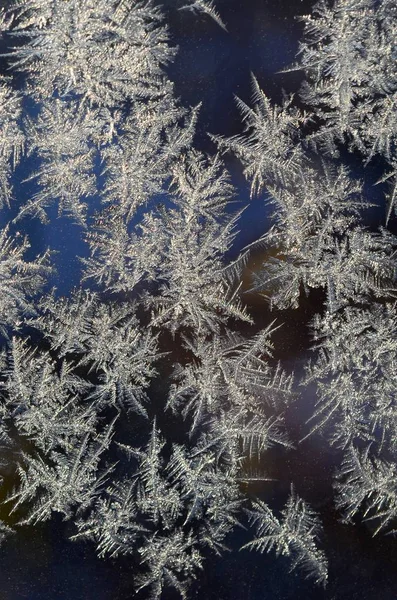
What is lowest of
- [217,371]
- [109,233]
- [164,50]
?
[217,371]

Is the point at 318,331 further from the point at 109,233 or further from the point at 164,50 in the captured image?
the point at 164,50

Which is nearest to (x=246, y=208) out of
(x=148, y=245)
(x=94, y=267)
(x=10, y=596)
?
(x=148, y=245)

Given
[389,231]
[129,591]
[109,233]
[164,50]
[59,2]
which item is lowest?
[129,591]

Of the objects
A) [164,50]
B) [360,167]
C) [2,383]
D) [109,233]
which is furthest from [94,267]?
[360,167]

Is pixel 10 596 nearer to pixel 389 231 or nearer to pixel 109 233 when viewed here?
pixel 109 233

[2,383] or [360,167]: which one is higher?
[360,167]

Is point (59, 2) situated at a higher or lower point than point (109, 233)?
higher
